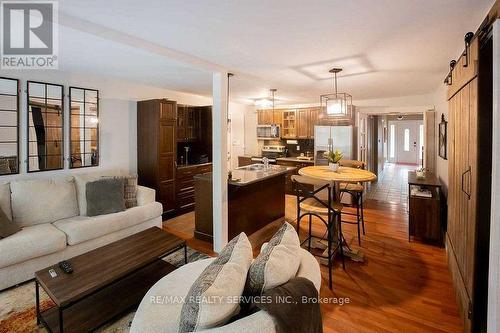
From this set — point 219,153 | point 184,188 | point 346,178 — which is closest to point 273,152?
point 184,188

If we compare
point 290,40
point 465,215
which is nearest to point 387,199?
point 465,215

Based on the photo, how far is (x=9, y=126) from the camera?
3.25 meters

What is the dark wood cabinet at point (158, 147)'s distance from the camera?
14.6ft

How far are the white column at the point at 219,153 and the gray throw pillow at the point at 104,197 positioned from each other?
4.46 ft

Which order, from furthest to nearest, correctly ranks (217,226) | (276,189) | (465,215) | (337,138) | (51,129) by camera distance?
1. (337,138)
2. (276,189)
3. (51,129)
4. (217,226)
5. (465,215)

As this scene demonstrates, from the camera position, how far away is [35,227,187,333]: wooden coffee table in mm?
1918

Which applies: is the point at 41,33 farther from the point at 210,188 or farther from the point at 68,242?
the point at 210,188

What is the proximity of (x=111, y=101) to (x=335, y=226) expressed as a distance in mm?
3965

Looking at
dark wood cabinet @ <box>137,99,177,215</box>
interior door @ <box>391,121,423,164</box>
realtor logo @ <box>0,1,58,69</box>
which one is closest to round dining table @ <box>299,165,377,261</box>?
dark wood cabinet @ <box>137,99,177,215</box>

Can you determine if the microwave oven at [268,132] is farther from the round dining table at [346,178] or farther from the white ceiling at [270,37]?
the round dining table at [346,178]

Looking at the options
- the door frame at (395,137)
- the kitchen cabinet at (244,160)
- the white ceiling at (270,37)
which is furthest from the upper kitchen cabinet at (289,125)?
the door frame at (395,137)

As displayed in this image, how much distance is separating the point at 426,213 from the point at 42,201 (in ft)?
16.4

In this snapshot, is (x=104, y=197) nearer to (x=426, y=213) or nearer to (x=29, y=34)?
(x=29, y=34)

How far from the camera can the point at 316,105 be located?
6.63 meters
